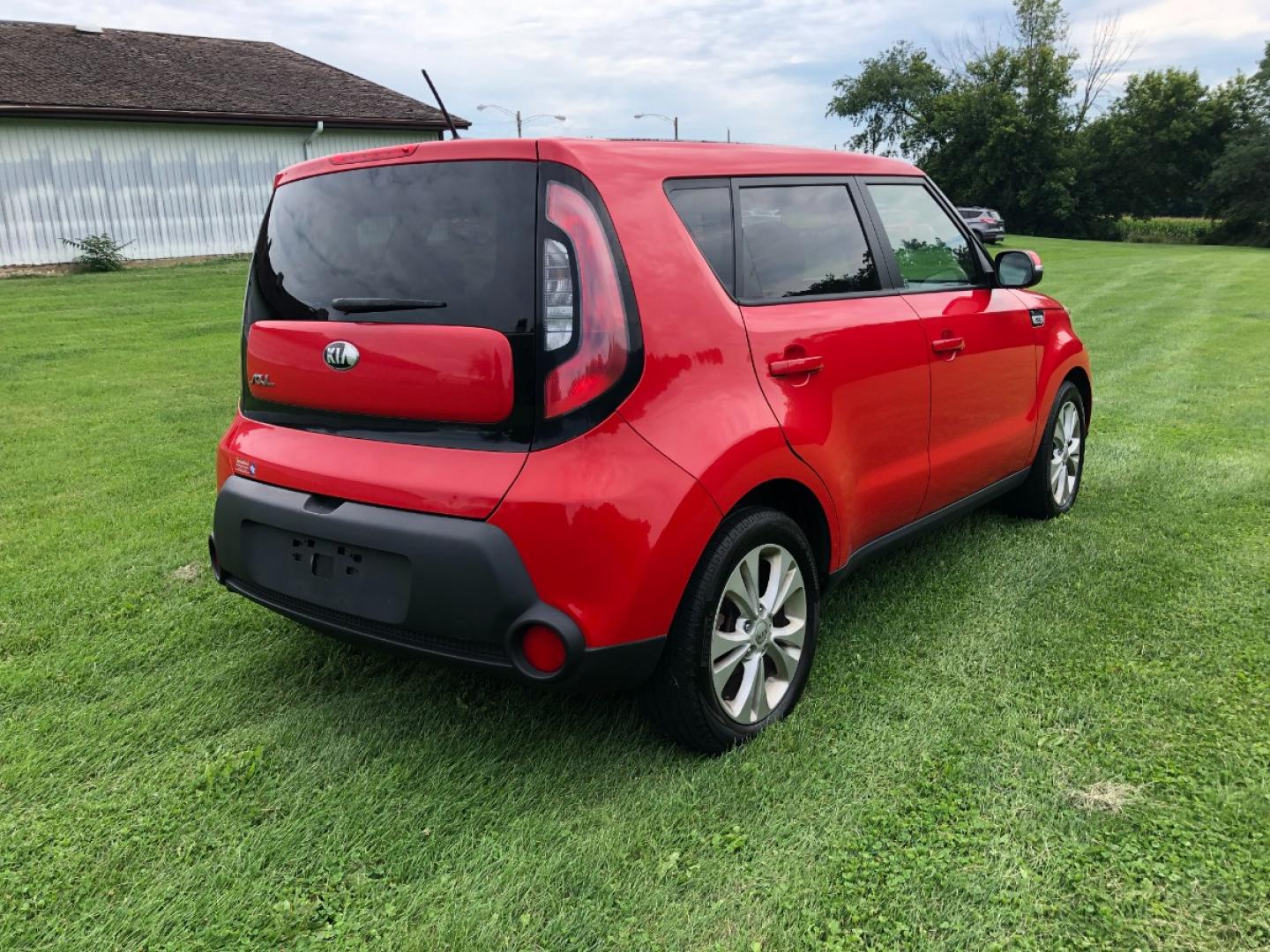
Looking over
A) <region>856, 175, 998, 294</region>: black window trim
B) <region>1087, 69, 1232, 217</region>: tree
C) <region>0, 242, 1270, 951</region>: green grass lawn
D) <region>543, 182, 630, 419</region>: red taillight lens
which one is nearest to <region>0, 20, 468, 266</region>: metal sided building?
<region>0, 242, 1270, 951</region>: green grass lawn

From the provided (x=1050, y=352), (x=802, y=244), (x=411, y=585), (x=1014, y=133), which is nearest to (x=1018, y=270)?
(x=1050, y=352)

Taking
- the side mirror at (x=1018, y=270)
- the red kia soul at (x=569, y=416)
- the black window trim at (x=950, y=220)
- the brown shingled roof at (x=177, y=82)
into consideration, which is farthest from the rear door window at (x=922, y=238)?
the brown shingled roof at (x=177, y=82)

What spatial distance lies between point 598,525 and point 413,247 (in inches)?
37.1

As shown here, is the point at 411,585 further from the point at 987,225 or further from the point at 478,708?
the point at 987,225

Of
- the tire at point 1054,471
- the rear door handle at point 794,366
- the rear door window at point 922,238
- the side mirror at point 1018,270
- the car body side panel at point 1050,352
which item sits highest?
the rear door window at point 922,238

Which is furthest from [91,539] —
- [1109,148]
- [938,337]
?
[1109,148]

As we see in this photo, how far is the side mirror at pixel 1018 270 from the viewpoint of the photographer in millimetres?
4102

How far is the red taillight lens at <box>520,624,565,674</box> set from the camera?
2.31 metres

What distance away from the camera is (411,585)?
94.7 inches

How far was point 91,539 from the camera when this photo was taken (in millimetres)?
4480

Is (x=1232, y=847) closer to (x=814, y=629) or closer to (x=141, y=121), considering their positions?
(x=814, y=629)

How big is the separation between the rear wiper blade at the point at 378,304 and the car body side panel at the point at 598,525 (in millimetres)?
537

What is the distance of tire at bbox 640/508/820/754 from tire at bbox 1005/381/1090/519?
2143 mm

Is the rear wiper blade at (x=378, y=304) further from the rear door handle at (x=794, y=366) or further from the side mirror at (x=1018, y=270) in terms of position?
the side mirror at (x=1018, y=270)
